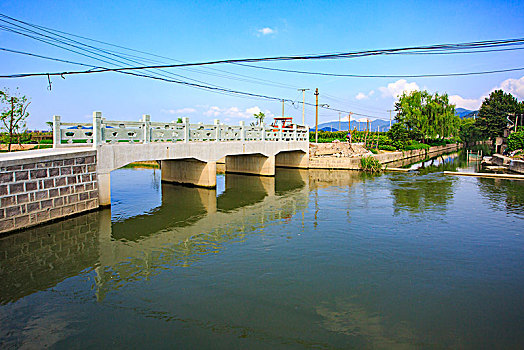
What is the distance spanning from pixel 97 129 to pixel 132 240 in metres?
4.41

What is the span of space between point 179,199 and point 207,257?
7450 mm

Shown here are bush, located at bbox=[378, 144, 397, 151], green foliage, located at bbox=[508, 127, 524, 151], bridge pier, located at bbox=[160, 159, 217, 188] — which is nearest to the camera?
bridge pier, located at bbox=[160, 159, 217, 188]

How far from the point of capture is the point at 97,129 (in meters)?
12.1

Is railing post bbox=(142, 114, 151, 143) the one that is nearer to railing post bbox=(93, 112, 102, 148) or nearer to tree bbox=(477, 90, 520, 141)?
railing post bbox=(93, 112, 102, 148)

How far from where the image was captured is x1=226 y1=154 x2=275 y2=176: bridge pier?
74.8ft

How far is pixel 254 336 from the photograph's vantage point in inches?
201

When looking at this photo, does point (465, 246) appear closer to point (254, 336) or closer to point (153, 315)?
point (254, 336)

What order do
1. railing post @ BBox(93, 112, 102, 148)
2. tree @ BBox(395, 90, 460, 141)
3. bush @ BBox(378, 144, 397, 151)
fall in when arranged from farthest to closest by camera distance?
1. tree @ BBox(395, 90, 460, 141)
2. bush @ BBox(378, 144, 397, 151)
3. railing post @ BBox(93, 112, 102, 148)

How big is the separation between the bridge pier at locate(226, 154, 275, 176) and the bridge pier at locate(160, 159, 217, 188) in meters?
5.66

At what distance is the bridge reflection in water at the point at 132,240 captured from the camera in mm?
7281

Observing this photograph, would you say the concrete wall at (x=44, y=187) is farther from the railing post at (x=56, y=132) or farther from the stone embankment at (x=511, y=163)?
the stone embankment at (x=511, y=163)

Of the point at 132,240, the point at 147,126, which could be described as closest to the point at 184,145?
the point at 147,126

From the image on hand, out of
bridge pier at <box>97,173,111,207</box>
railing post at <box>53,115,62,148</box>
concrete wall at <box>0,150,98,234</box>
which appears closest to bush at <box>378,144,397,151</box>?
bridge pier at <box>97,173,111,207</box>

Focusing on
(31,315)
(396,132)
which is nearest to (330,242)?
(31,315)
